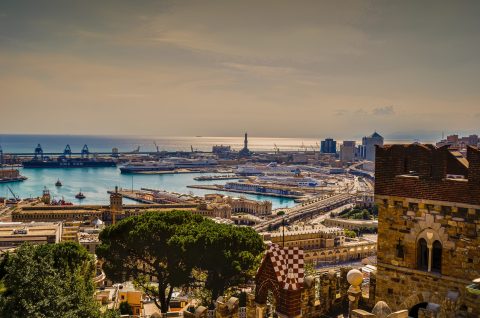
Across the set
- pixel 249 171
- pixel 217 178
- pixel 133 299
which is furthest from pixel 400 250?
pixel 249 171

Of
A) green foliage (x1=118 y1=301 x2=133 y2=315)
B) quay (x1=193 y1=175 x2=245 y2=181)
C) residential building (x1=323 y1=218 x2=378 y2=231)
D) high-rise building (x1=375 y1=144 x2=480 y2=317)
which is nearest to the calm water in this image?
quay (x1=193 y1=175 x2=245 y2=181)

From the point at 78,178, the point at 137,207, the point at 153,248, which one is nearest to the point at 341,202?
the point at 137,207

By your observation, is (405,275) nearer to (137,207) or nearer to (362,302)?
(362,302)

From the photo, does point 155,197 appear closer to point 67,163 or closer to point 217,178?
point 217,178

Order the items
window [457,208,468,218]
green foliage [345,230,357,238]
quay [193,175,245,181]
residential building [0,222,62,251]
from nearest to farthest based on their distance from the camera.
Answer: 1. window [457,208,468,218]
2. residential building [0,222,62,251]
3. green foliage [345,230,357,238]
4. quay [193,175,245,181]

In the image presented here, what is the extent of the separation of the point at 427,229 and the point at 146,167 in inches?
6540

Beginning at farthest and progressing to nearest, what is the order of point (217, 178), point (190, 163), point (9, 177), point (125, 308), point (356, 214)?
point (190, 163) < point (217, 178) < point (9, 177) < point (356, 214) < point (125, 308)

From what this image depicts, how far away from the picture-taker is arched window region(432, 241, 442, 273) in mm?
6332

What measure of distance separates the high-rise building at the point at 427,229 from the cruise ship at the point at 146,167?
159299 mm

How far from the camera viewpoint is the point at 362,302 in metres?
7.40

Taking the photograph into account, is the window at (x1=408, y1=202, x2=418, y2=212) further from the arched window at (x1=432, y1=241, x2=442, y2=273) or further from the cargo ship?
the cargo ship

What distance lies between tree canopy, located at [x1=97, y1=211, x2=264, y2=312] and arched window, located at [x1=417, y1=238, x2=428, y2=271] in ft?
36.5

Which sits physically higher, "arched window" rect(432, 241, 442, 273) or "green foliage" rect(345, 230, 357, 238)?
"arched window" rect(432, 241, 442, 273)

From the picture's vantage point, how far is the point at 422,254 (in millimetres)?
6531
